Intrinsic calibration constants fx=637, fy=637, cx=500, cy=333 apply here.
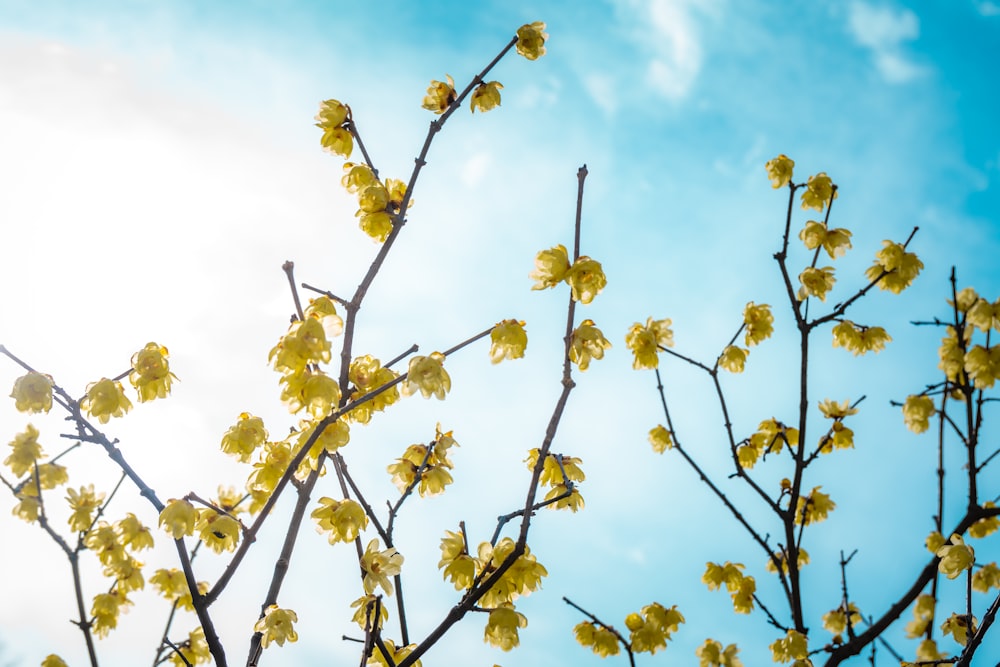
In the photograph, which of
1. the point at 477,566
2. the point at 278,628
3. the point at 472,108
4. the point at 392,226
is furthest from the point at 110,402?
the point at 472,108

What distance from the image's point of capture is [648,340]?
13.6 feet

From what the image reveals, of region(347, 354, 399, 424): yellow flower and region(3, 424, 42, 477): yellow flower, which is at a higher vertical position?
region(3, 424, 42, 477): yellow flower

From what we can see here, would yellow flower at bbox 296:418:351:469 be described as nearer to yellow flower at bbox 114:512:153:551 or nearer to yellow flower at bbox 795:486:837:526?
yellow flower at bbox 114:512:153:551

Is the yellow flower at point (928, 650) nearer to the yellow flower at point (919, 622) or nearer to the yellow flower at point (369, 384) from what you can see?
the yellow flower at point (919, 622)

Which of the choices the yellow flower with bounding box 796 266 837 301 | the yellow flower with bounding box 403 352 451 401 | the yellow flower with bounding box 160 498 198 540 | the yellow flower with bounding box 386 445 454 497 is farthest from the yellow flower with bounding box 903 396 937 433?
the yellow flower with bounding box 160 498 198 540

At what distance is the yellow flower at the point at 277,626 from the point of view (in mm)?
2213

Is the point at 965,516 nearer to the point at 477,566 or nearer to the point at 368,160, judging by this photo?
the point at 477,566

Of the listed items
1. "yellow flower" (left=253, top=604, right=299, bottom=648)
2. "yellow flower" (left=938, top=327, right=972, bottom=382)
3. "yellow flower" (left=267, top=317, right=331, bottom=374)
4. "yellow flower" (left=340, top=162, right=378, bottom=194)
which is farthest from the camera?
"yellow flower" (left=938, top=327, right=972, bottom=382)

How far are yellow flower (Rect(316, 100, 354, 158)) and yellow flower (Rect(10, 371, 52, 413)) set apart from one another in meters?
1.43

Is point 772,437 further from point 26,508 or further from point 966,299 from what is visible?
point 26,508

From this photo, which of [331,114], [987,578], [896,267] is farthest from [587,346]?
[987,578]

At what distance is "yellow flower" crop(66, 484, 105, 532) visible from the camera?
4.07 m

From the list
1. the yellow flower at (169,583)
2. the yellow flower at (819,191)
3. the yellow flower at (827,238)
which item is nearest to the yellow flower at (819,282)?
the yellow flower at (827,238)

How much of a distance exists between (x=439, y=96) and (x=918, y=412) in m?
4.09
